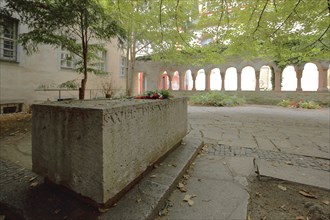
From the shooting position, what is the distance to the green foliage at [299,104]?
9555 mm

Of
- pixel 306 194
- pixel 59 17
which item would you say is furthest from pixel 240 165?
pixel 59 17

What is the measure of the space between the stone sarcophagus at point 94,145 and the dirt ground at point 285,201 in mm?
1110

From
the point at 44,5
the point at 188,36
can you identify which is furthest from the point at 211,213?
the point at 188,36

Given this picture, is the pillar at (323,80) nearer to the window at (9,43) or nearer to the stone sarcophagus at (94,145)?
the stone sarcophagus at (94,145)

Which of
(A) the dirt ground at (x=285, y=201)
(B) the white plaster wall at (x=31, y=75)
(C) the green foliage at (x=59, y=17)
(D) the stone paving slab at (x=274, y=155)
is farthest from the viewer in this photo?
(B) the white plaster wall at (x=31, y=75)

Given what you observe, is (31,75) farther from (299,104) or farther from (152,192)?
(299,104)

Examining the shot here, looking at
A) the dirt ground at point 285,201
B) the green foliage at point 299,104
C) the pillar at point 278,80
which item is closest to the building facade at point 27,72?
the dirt ground at point 285,201

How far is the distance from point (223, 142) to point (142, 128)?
2.31 m

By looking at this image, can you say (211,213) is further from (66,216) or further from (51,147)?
(51,147)

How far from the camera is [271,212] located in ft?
5.68

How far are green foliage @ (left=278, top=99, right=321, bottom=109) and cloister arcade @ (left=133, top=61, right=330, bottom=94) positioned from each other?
3.40 feet

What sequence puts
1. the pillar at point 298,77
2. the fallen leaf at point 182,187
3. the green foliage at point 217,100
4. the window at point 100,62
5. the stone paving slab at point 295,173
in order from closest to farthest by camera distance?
the fallen leaf at point 182,187 → the stone paving slab at point 295,173 → the window at point 100,62 → the green foliage at point 217,100 → the pillar at point 298,77

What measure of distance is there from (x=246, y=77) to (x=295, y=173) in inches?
554

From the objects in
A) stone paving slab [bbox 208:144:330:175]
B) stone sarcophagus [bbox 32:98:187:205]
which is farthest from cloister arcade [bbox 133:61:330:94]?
stone sarcophagus [bbox 32:98:187:205]
